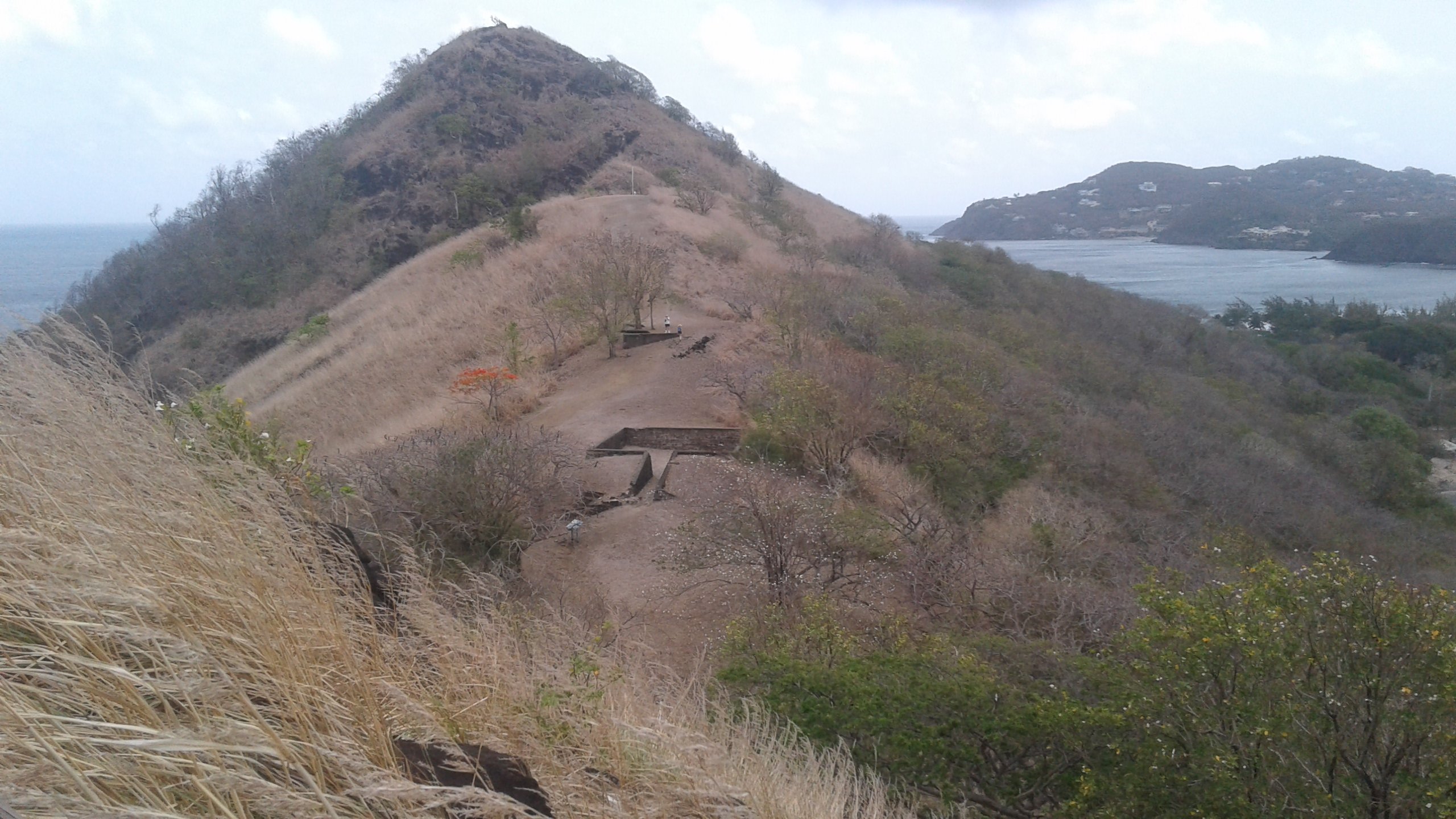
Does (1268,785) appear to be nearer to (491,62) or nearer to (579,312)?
(579,312)

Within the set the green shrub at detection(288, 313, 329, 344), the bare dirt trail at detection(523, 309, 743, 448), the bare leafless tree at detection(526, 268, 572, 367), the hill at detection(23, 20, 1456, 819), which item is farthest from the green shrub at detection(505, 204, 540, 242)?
the bare dirt trail at detection(523, 309, 743, 448)

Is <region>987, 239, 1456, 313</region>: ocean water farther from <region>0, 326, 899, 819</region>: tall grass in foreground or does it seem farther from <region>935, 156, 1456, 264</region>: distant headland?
<region>0, 326, 899, 819</region>: tall grass in foreground

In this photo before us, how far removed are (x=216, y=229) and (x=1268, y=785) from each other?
39.5m

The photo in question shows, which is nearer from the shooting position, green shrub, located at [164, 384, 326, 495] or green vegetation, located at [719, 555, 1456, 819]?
green vegetation, located at [719, 555, 1456, 819]

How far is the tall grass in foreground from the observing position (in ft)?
5.45

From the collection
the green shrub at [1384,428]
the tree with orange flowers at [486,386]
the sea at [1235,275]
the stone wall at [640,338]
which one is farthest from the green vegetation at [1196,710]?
the sea at [1235,275]

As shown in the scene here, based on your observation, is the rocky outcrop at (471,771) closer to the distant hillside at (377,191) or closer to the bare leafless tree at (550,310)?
the bare leafless tree at (550,310)

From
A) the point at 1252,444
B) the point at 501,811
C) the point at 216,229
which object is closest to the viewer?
the point at 501,811

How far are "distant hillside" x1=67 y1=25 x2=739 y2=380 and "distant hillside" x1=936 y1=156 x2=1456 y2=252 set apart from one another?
87.2ft

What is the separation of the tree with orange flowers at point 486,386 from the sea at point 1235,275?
30.7 meters

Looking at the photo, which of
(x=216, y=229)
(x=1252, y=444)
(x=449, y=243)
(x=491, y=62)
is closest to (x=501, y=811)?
(x=1252, y=444)

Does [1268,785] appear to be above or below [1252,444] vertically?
above

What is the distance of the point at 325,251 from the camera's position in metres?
32.1

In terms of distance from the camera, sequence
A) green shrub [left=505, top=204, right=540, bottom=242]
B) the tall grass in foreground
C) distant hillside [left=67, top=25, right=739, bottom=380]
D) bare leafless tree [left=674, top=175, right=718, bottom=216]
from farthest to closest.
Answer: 1. distant hillside [left=67, top=25, right=739, bottom=380]
2. bare leafless tree [left=674, top=175, right=718, bottom=216]
3. green shrub [left=505, top=204, right=540, bottom=242]
4. the tall grass in foreground
